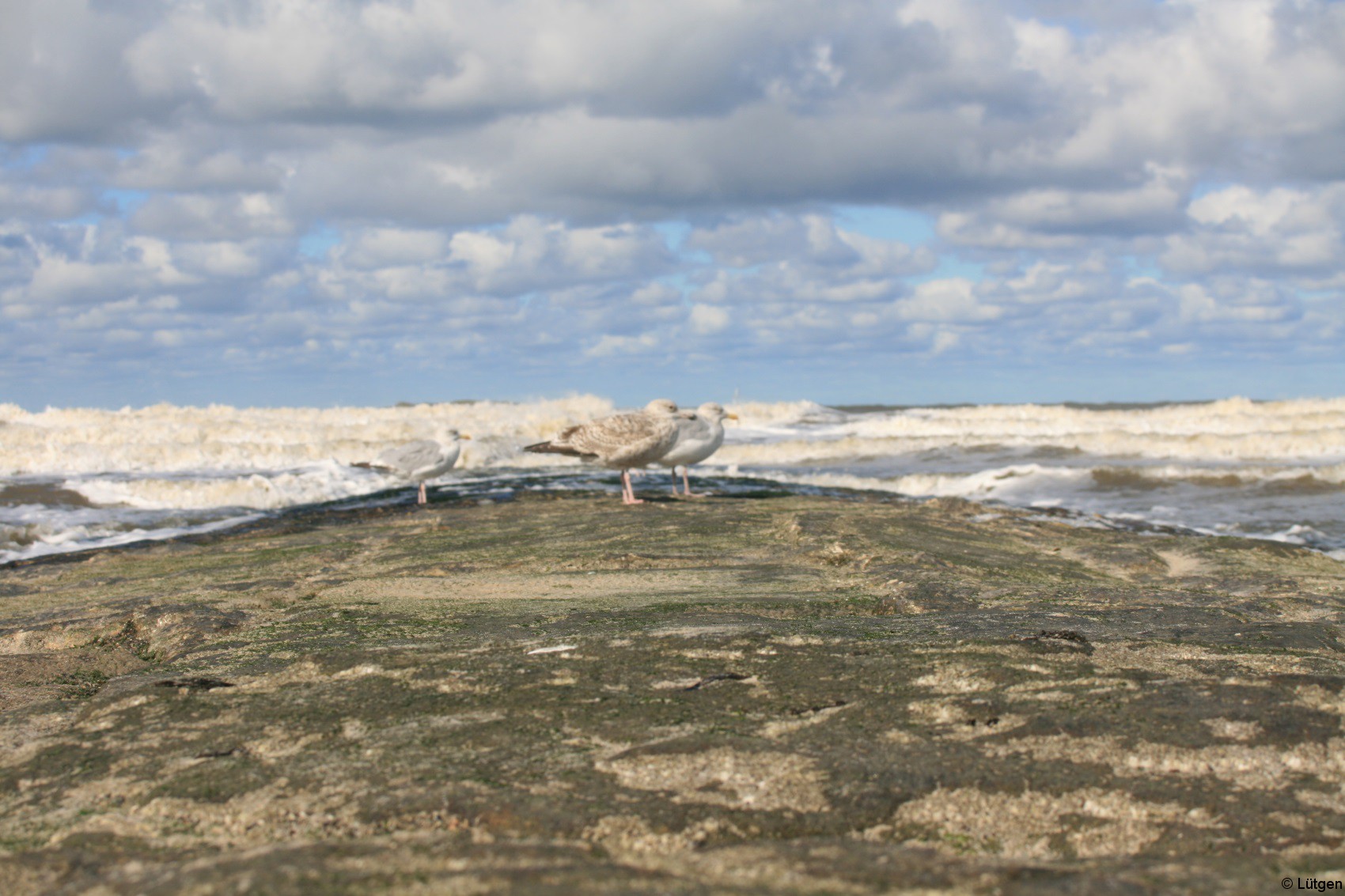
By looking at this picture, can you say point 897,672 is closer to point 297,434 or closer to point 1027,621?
point 1027,621

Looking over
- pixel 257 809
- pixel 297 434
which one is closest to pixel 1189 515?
pixel 257 809

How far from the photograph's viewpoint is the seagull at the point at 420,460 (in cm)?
1449

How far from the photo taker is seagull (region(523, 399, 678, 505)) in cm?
1222

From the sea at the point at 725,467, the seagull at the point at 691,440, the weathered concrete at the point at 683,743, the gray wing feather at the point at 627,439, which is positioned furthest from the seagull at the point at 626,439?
the weathered concrete at the point at 683,743

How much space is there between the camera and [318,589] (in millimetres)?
5828

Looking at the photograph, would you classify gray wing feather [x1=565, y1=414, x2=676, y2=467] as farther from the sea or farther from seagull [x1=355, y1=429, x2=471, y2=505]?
seagull [x1=355, y1=429, x2=471, y2=505]

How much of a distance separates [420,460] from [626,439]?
372 cm

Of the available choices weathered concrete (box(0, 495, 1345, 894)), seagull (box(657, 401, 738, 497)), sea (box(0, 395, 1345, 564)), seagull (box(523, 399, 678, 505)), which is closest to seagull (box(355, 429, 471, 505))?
sea (box(0, 395, 1345, 564))

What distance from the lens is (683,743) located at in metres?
2.63

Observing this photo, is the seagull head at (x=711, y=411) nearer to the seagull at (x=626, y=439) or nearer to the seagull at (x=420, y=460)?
the seagull at (x=626, y=439)

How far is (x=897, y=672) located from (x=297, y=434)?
26733 mm

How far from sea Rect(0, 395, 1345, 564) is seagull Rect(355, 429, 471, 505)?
0.38 meters

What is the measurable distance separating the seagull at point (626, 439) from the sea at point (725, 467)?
1607 mm

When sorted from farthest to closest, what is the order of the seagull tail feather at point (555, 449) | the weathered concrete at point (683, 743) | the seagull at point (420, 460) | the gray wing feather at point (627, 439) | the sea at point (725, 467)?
the seagull at point (420, 460) → the sea at point (725, 467) → the seagull tail feather at point (555, 449) → the gray wing feather at point (627, 439) → the weathered concrete at point (683, 743)
